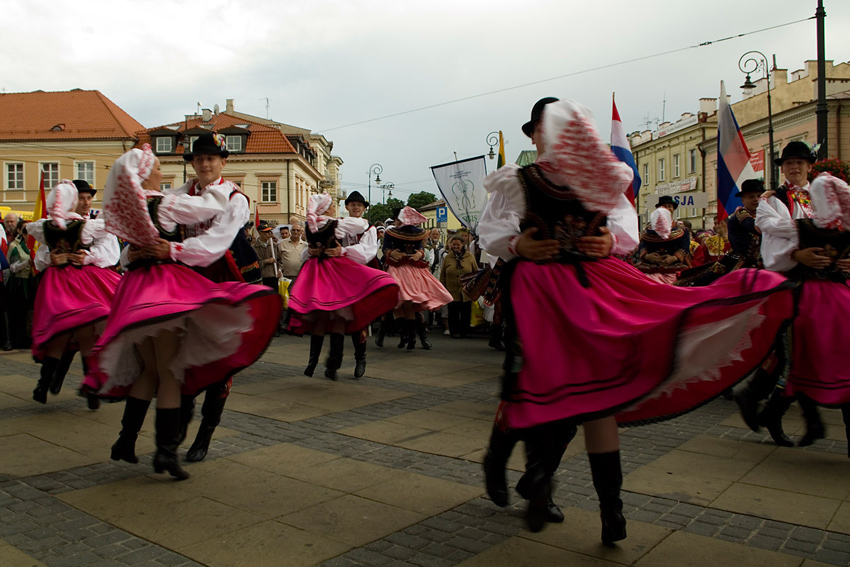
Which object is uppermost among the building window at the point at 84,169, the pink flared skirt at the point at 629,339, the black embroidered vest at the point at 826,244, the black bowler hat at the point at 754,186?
the building window at the point at 84,169

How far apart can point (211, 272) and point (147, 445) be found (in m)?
1.39

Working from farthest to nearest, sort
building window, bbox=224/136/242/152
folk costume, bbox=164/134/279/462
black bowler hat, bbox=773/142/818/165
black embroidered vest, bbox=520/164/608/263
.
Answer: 1. building window, bbox=224/136/242/152
2. black bowler hat, bbox=773/142/818/165
3. folk costume, bbox=164/134/279/462
4. black embroidered vest, bbox=520/164/608/263

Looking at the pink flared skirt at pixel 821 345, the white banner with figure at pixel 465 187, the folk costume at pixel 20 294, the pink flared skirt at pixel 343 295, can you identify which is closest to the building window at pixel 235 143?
the folk costume at pixel 20 294

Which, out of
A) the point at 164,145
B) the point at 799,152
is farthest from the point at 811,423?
the point at 164,145

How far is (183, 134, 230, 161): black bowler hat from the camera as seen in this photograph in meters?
4.51

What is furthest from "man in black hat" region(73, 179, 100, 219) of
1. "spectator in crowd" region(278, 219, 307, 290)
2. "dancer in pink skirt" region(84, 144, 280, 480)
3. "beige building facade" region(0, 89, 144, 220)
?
"beige building facade" region(0, 89, 144, 220)

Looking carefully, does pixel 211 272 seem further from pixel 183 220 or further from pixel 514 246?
pixel 514 246

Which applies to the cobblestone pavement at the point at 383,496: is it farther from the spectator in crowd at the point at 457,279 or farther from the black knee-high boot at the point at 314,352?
the spectator in crowd at the point at 457,279

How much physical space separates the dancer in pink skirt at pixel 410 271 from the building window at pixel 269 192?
4264cm

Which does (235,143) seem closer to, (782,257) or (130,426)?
(130,426)

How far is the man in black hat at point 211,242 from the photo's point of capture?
13.8ft

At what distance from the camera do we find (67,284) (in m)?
6.30

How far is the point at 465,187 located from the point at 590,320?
22.3 feet

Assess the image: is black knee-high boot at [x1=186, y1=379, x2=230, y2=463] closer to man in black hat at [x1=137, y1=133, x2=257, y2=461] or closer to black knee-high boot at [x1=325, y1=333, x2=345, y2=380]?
man in black hat at [x1=137, y1=133, x2=257, y2=461]
